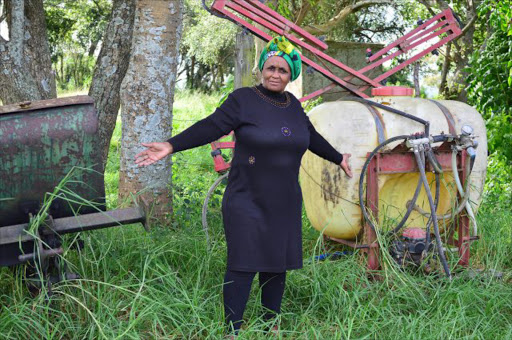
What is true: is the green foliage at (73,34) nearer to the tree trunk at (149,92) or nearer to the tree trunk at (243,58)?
the tree trunk at (243,58)

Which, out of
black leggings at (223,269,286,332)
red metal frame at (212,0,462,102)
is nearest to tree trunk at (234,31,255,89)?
red metal frame at (212,0,462,102)

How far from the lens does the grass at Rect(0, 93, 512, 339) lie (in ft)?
9.70

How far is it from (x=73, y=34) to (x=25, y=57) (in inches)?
732

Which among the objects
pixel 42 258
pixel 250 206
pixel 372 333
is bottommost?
pixel 372 333

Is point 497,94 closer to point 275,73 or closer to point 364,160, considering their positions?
point 364,160

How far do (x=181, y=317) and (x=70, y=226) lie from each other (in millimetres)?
692

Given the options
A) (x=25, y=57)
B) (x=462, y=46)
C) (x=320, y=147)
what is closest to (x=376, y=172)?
(x=320, y=147)

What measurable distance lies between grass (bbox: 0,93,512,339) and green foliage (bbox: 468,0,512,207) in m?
2.49

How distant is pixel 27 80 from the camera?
17.7ft

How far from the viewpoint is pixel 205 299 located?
11.2 ft

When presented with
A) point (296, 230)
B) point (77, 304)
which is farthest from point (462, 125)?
point (77, 304)

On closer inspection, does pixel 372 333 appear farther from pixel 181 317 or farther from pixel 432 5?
pixel 432 5

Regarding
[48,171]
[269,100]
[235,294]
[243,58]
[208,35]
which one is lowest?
[235,294]

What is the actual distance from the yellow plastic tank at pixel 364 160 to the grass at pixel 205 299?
1.14 ft
